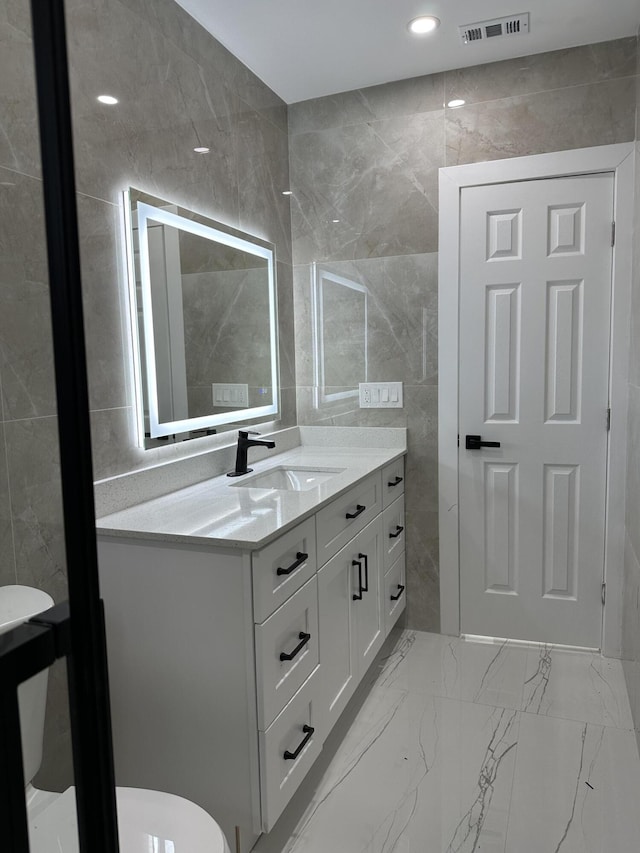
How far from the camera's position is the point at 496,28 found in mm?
2348

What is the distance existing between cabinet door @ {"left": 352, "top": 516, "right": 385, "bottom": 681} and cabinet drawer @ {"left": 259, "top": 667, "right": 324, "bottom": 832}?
16.4 inches

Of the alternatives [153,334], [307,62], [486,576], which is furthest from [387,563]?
[307,62]

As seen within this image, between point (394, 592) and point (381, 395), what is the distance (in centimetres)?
91

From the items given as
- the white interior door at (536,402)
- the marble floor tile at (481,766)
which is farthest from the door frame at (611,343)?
the marble floor tile at (481,766)

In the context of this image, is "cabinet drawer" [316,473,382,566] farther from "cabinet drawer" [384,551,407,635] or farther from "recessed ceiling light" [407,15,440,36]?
"recessed ceiling light" [407,15,440,36]

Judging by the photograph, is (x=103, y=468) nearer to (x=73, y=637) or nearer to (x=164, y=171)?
(x=164, y=171)

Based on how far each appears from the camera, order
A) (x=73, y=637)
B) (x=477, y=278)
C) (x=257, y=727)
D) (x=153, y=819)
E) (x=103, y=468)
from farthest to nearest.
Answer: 1. (x=477, y=278)
2. (x=103, y=468)
3. (x=257, y=727)
4. (x=153, y=819)
5. (x=73, y=637)

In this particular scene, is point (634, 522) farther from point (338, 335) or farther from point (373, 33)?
point (373, 33)

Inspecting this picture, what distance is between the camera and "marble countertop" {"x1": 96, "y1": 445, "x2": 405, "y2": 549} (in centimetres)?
154

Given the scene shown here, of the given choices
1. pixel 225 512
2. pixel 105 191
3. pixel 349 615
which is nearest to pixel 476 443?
pixel 349 615

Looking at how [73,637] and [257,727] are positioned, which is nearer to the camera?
[73,637]

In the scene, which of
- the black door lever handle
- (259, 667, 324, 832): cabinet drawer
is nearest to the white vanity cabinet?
(259, 667, 324, 832): cabinet drawer

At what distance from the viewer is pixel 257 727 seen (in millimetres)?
1526

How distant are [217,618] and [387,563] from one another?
4.07 ft
